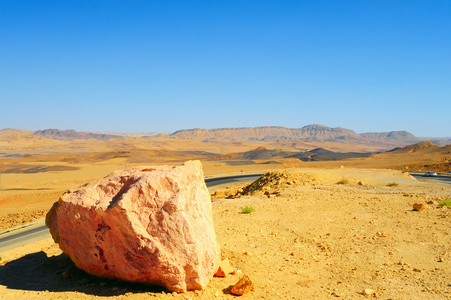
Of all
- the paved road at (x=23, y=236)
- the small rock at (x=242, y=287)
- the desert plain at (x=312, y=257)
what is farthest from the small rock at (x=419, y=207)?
the paved road at (x=23, y=236)

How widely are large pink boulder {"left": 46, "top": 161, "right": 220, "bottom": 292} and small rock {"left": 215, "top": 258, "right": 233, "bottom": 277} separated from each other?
318 millimetres

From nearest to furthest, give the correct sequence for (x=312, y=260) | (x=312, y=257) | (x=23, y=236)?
(x=312, y=260), (x=312, y=257), (x=23, y=236)

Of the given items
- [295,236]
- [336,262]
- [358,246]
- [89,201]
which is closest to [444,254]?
[358,246]

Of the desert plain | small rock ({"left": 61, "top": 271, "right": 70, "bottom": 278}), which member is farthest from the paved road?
small rock ({"left": 61, "top": 271, "right": 70, "bottom": 278})

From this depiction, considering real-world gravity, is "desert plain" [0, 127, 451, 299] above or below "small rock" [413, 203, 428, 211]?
below

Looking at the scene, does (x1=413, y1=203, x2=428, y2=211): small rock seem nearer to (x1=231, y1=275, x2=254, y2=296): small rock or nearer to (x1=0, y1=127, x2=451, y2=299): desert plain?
(x1=0, y1=127, x2=451, y2=299): desert plain

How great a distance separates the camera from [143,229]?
256 inches

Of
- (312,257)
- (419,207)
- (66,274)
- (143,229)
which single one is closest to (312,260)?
(312,257)

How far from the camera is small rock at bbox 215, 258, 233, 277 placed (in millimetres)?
7633

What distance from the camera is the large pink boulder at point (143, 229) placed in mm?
6488

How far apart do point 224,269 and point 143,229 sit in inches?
90.8

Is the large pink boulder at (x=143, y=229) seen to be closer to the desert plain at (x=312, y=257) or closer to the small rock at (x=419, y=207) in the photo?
the desert plain at (x=312, y=257)

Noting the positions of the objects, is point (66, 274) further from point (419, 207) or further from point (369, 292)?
point (419, 207)

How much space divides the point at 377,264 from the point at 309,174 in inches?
755
